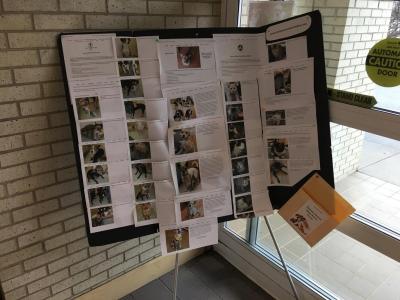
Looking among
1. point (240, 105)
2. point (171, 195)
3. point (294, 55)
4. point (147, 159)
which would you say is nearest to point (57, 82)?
point (147, 159)

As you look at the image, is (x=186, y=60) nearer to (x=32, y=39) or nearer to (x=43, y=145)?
(x=32, y=39)

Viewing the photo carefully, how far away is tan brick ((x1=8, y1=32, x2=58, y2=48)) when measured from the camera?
1.29 meters

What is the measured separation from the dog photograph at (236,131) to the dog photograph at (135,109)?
A: 0.39 m

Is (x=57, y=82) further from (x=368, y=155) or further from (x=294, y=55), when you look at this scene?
(x=368, y=155)

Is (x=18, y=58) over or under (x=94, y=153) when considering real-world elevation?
over

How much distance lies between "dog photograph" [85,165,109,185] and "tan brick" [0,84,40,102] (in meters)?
0.39

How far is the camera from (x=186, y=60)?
1.42m

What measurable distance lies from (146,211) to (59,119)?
0.56 metres

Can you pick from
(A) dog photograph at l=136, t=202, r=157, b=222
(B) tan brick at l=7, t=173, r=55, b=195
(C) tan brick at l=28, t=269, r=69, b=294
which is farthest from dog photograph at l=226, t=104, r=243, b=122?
(C) tan brick at l=28, t=269, r=69, b=294

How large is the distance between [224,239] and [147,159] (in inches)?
42.3

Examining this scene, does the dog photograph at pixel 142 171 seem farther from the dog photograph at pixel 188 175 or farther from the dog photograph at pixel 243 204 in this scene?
the dog photograph at pixel 243 204

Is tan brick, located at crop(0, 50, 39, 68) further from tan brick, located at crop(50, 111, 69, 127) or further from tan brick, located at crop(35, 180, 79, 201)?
tan brick, located at crop(35, 180, 79, 201)

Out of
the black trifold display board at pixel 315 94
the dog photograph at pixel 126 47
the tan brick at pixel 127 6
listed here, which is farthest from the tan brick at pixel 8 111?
the tan brick at pixel 127 6

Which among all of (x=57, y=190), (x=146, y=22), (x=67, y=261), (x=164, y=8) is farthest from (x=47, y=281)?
(x=164, y=8)
